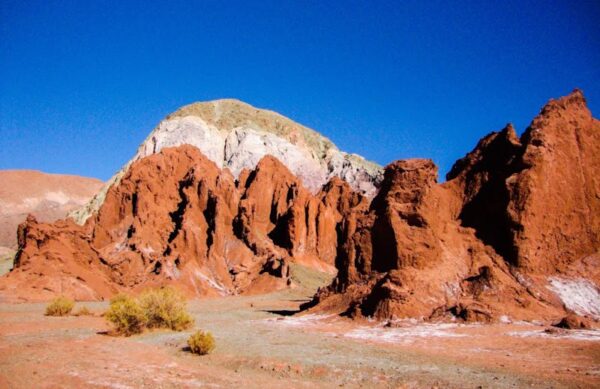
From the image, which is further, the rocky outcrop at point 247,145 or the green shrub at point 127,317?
the rocky outcrop at point 247,145

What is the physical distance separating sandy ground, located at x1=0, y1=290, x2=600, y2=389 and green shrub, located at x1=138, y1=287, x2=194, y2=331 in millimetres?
979

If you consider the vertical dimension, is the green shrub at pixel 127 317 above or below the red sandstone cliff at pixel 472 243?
below

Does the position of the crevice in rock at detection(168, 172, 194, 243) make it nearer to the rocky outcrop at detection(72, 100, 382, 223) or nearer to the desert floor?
the rocky outcrop at detection(72, 100, 382, 223)

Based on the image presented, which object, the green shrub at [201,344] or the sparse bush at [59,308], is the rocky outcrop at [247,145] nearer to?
the sparse bush at [59,308]

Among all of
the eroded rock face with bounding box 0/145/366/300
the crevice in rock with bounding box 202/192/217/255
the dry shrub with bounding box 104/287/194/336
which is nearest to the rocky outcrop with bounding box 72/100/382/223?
the eroded rock face with bounding box 0/145/366/300

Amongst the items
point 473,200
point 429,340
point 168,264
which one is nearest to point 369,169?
point 168,264

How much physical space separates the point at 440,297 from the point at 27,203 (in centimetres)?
17606

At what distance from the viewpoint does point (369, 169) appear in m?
134

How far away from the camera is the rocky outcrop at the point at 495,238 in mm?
24797

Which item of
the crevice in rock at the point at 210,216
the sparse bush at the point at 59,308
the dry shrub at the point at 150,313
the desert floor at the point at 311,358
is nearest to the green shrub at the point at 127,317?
the dry shrub at the point at 150,313

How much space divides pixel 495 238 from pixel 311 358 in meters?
16.8

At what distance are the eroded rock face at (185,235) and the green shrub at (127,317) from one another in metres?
21.8

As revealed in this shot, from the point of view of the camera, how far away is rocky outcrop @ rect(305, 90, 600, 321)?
24.8 m

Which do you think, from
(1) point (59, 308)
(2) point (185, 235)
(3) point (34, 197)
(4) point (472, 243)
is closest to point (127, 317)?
(1) point (59, 308)
